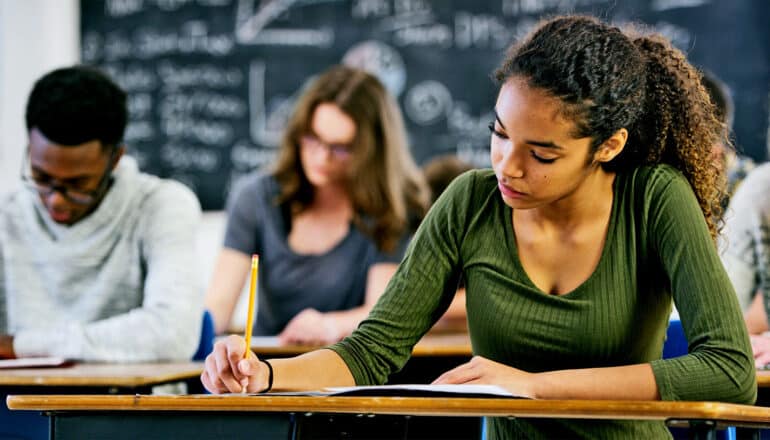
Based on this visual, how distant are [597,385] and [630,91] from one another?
0.48m

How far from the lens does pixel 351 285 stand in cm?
333

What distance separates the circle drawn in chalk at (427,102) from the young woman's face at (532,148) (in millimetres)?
2865

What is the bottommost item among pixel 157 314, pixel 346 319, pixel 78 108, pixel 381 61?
pixel 346 319

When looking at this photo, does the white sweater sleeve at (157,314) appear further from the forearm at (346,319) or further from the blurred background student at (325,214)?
the blurred background student at (325,214)

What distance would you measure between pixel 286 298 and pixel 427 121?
141 centimetres

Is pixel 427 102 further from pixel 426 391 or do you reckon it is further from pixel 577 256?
pixel 426 391

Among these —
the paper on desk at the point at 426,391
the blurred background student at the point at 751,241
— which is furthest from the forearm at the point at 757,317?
the paper on desk at the point at 426,391

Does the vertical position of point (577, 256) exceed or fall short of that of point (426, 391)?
it exceeds it

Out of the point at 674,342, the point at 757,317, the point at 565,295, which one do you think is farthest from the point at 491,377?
the point at 757,317

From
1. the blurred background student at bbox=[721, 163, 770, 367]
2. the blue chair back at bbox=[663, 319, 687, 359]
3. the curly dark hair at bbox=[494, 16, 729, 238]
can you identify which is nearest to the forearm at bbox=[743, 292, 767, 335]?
the blurred background student at bbox=[721, 163, 770, 367]

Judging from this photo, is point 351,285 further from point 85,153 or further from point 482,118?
point 482,118

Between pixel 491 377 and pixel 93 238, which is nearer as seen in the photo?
pixel 491 377

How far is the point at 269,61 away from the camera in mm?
4613

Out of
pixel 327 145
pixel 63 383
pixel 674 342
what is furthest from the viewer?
pixel 327 145
